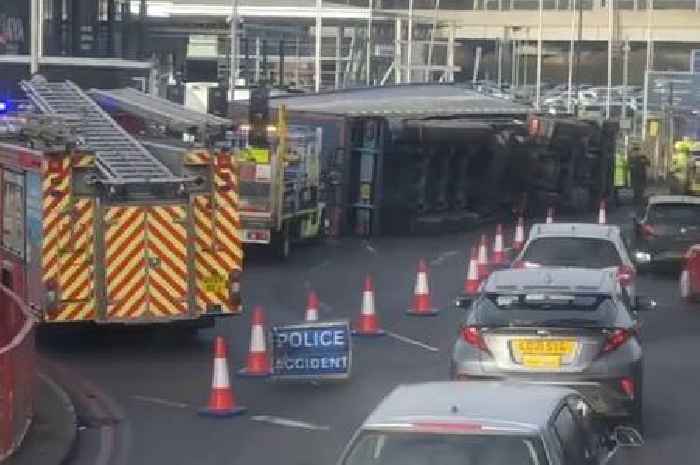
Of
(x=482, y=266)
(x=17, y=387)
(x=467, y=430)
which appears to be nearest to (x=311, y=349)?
(x=17, y=387)

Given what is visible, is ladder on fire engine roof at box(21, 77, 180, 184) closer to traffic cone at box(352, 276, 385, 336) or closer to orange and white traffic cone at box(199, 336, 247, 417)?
traffic cone at box(352, 276, 385, 336)

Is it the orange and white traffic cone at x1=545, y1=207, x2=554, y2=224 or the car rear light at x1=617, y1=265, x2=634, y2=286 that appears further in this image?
the orange and white traffic cone at x1=545, y1=207, x2=554, y2=224

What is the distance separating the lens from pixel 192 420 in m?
15.2

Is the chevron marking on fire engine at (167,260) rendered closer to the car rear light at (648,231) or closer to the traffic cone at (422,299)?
the traffic cone at (422,299)

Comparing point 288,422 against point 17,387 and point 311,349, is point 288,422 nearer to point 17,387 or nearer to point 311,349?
point 311,349

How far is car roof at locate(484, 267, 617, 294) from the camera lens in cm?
1388

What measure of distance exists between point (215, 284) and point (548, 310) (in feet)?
22.2

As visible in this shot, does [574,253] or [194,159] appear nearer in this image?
[194,159]

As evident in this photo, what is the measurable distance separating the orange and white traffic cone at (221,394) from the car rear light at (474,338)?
275 centimetres

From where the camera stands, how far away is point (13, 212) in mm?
19844

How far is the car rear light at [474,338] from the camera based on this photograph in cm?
1340

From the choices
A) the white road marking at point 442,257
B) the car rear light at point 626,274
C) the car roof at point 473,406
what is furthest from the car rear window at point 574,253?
the car roof at point 473,406

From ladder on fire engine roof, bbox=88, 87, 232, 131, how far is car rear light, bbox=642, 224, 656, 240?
9.60 m

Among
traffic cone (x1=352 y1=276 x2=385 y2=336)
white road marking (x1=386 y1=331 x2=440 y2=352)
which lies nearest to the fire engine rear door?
traffic cone (x1=352 y1=276 x2=385 y2=336)
